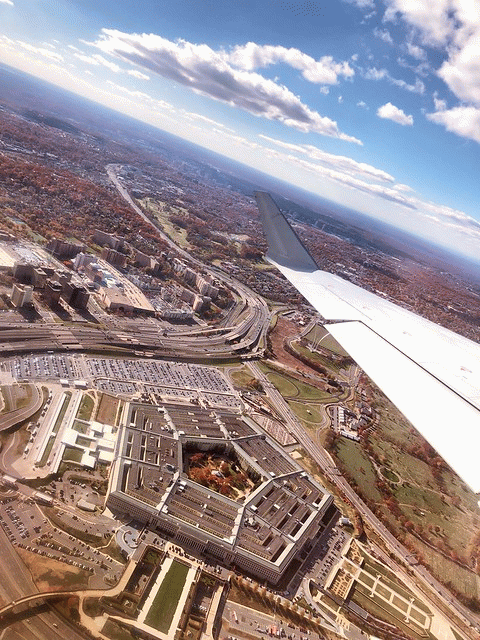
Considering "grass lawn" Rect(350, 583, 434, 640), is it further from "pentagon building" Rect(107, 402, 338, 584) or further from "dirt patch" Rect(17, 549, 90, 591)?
"dirt patch" Rect(17, 549, 90, 591)

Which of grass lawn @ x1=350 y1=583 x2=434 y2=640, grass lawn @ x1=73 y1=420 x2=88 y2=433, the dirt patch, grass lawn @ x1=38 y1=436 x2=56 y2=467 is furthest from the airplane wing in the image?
grass lawn @ x1=73 y1=420 x2=88 y2=433

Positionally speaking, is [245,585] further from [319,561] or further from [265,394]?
[265,394]

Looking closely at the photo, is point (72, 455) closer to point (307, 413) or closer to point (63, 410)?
point (63, 410)

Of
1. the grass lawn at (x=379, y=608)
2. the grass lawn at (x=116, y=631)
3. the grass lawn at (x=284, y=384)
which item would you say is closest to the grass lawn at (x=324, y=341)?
the grass lawn at (x=284, y=384)

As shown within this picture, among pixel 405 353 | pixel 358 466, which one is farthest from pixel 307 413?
pixel 405 353

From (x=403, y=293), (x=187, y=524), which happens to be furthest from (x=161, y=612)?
(x=403, y=293)
